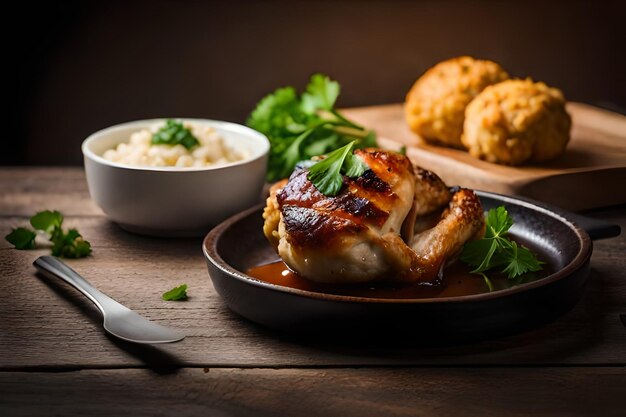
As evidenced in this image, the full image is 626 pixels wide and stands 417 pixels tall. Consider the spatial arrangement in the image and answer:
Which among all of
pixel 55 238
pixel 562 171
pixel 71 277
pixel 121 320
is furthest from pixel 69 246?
pixel 562 171

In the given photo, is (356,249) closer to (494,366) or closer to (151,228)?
(494,366)

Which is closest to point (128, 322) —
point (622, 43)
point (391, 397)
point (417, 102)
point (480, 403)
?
point (391, 397)

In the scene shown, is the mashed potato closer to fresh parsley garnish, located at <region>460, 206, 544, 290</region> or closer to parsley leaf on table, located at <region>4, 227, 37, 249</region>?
parsley leaf on table, located at <region>4, 227, 37, 249</region>

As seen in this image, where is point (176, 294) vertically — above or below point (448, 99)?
below

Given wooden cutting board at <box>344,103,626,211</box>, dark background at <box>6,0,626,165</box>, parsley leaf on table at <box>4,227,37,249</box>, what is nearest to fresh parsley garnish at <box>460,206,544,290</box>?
wooden cutting board at <box>344,103,626,211</box>

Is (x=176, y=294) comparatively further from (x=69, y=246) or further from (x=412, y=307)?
(x=412, y=307)

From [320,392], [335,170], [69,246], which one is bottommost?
[69,246]

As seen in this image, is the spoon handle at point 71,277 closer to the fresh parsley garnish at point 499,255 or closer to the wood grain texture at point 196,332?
the wood grain texture at point 196,332
